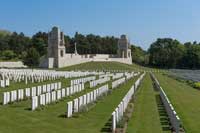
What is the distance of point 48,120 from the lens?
15.2 m

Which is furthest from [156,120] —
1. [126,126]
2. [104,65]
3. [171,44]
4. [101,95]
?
[171,44]

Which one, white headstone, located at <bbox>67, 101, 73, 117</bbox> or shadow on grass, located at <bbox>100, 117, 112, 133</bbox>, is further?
white headstone, located at <bbox>67, 101, 73, 117</bbox>

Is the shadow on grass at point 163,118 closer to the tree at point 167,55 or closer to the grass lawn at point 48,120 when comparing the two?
the grass lawn at point 48,120

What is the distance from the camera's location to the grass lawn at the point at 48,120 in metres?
13.4

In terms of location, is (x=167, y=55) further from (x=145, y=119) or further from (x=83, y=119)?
(x=83, y=119)

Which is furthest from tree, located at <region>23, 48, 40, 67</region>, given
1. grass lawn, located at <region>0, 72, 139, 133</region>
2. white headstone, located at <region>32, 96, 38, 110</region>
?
white headstone, located at <region>32, 96, 38, 110</region>

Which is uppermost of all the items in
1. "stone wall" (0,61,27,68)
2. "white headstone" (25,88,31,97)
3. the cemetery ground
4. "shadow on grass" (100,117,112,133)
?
"stone wall" (0,61,27,68)

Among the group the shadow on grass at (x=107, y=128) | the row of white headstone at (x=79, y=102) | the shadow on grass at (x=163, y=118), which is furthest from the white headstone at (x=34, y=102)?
the shadow on grass at (x=163, y=118)

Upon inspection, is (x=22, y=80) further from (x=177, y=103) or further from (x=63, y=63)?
(x=63, y=63)

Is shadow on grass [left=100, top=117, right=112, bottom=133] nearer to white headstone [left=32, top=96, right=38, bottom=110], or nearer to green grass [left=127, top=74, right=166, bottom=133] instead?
green grass [left=127, top=74, right=166, bottom=133]

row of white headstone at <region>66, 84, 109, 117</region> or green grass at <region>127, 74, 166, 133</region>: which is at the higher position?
row of white headstone at <region>66, 84, 109, 117</region>

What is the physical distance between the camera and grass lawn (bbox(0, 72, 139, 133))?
13448 mm

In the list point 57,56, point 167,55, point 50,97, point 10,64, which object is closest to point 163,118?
point 50,97

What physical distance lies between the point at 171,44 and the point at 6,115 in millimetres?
117190
